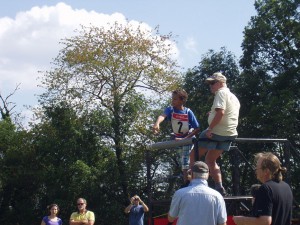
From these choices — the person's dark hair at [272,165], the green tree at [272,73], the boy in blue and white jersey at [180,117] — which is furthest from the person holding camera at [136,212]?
the green tree at [272,73]

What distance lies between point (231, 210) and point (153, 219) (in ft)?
3.59

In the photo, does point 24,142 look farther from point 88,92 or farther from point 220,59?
point 220,59

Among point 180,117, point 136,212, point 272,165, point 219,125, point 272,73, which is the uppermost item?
point 272,73

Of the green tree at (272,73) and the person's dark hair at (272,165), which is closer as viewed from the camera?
the person's dark hair at (272,165)

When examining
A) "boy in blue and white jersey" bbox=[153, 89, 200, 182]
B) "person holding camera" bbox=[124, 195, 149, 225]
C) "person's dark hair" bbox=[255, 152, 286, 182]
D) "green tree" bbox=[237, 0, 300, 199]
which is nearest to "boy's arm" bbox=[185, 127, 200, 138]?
"boy in blue and white jersey" bbox=[153, 89, 200, 182]

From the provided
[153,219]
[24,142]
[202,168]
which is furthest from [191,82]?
[202,168]

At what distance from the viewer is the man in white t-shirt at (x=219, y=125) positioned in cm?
728

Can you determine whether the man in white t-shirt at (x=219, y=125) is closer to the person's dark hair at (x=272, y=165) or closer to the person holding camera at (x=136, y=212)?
the person's dark hair at (x=272, y=165)

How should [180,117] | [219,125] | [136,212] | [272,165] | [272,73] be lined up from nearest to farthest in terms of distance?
[272,165], [219,125], [180,117], [136,212], [272,73]

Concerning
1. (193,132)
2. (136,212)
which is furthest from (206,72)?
(193,132)

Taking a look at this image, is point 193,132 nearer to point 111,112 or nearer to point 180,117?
point 180,117

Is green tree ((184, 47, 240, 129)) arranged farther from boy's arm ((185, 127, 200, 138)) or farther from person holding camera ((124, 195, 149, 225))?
boy's arm ((185, 127, 200, 138))

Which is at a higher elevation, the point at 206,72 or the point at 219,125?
the point at 206,72

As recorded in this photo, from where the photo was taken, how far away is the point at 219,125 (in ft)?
24.2
